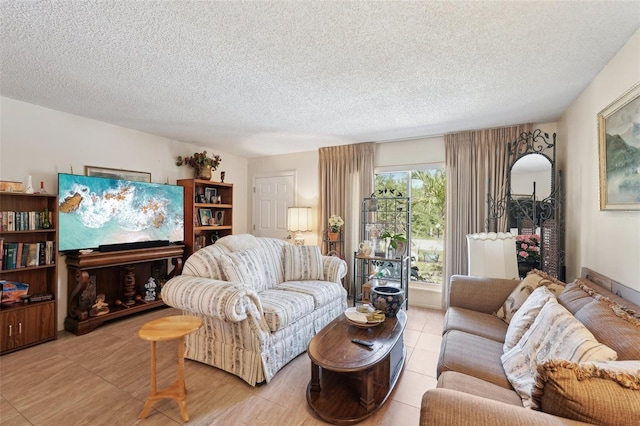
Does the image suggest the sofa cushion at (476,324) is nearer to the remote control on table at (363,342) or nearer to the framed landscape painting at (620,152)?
the remote control on table at (363,342)

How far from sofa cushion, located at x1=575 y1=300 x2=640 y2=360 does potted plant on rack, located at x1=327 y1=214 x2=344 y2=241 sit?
9.76ft

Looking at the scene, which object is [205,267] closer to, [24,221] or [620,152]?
[24,221]

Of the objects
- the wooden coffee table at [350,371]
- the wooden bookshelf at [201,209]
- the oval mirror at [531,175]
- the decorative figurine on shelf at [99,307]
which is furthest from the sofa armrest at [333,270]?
the decorative figurine on shelf at [99,307]

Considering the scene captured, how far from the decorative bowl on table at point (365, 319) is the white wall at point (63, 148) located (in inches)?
129

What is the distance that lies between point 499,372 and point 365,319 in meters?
0.88

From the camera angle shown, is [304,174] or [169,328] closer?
[169,328]

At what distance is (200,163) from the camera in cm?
426

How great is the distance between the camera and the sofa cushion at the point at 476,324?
199 cm

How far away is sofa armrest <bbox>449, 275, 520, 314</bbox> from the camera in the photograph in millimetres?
2365

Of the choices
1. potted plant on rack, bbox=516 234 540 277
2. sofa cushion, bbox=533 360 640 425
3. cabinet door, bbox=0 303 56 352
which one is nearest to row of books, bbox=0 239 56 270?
cabinet door, bbox=0 303 56 352

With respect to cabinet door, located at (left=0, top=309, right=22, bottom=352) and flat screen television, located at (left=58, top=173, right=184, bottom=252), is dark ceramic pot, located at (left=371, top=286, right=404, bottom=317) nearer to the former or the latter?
flat screen television, located at (left=58, top=173, right=184, bottom=252)

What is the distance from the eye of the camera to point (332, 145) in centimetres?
447

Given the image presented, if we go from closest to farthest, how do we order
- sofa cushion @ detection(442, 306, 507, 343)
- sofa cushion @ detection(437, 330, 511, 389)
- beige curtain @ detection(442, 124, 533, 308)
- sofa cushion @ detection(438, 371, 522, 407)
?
1. sofa cushion @ detection(438, 371, 522, 407)
2. sofa cushion @ detection(437, 330, 511, 389)
3. sofa cushion @ detection(442, 306, 507, 343)
4. beige curtain @ detection(442, 124, 533, 308)

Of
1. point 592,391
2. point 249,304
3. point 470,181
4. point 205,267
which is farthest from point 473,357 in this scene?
point 470,181
